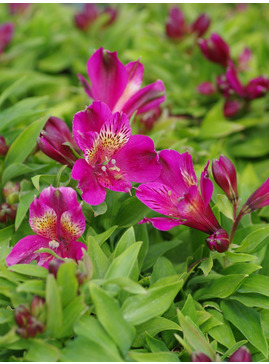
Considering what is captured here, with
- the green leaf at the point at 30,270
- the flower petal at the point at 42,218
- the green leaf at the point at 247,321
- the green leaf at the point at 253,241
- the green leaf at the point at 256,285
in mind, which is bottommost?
the green leaf at the point at 247,321

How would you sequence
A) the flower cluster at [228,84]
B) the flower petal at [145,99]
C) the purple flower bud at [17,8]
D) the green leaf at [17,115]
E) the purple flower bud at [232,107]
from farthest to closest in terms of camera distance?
1. the purple flower bud at [17,8]
2. the purple flower bud at [232,107]
3. the flower cluster at [228,84]
4. the green leaf at [17,115]
5. the flower petal at [145,99]

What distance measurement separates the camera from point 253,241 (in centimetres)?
100

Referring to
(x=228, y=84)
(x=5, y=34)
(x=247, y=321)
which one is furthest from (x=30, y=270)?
(x=5, y=34)

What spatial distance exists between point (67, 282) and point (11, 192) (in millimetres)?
362

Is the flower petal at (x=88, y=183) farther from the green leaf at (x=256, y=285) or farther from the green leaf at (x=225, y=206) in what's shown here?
the green leaf at (x=256, y=285)

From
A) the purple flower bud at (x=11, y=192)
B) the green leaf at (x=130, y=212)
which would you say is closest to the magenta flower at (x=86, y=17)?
the purple flower bud at (x=11, y=192)

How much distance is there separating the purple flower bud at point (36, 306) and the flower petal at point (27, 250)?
0.10 metres

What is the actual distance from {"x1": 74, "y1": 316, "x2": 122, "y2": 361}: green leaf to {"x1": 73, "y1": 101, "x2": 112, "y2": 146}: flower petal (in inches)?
13.0

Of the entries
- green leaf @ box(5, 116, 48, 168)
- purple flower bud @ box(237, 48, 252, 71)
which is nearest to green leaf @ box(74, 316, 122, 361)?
green leaf @ box(5, 116, 48, 168)

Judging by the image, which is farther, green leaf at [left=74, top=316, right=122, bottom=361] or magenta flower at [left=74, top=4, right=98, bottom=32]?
magenta flower at [left=74, top=4, right=98, bottom=32]

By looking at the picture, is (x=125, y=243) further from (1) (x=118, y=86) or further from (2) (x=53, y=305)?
(1) (x=118, y=86)

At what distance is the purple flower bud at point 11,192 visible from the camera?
1.07 metres

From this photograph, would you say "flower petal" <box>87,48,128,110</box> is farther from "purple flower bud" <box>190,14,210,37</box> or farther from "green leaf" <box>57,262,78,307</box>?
"purple flower bud" <box>190,14,210,37</box>

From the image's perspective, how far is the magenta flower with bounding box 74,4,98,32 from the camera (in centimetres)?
194
